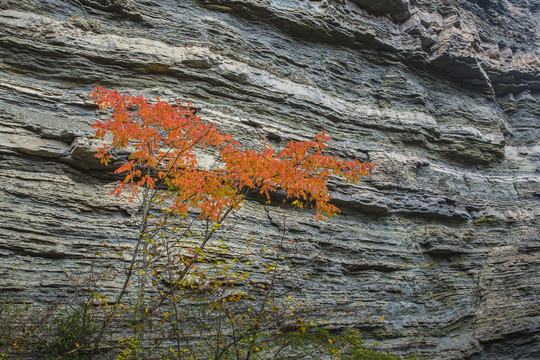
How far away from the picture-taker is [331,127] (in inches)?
542

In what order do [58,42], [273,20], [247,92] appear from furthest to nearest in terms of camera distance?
1. [273,20]
2. [247,92]
3. [58,42]

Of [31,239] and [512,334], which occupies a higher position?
[31,239]

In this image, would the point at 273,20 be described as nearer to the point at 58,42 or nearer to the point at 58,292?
the point at 58,42

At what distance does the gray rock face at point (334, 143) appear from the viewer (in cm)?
869

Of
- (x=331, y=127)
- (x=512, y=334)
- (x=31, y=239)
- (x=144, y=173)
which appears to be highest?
(x=331, y=127)

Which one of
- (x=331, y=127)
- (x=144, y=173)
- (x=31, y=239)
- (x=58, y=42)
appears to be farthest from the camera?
(x=331, y=127)

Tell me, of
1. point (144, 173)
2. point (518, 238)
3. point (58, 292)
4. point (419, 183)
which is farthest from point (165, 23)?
point (518, 238)

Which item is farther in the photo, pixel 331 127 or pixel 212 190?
pixel 331 127

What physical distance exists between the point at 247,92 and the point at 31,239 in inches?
301

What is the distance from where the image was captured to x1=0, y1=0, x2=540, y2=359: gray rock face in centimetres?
869

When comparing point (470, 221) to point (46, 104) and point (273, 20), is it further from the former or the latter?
point (46, 104)

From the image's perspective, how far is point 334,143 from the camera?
13234mm

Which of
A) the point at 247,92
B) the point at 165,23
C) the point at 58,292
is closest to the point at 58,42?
the point at 165,23

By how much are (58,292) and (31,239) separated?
4.12 feet
